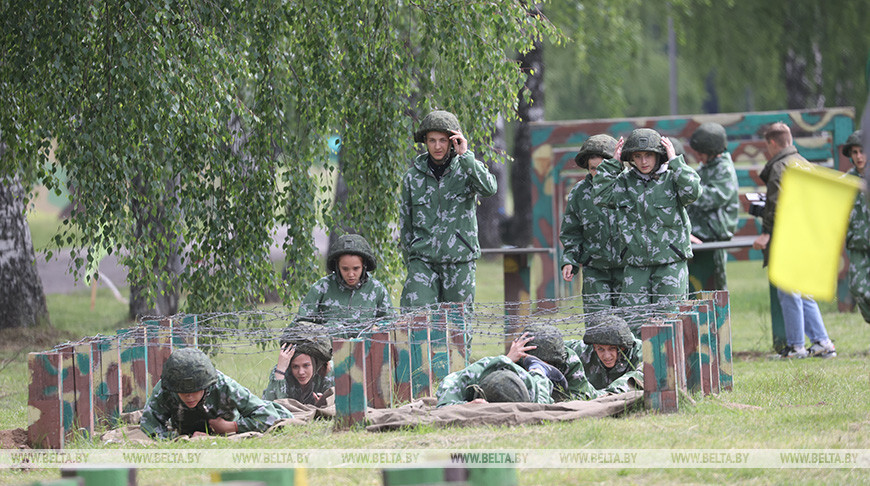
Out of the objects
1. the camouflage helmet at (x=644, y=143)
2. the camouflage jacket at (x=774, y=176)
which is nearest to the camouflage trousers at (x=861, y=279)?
the camouflage jacket at (x=774, y=176)

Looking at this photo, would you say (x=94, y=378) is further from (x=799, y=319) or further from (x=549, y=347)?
(x=799, y=319)

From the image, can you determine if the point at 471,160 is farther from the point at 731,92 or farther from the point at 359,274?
the point at 731,92

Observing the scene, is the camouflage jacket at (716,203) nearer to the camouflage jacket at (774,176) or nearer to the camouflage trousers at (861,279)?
the camouflage jacket at (774,176)

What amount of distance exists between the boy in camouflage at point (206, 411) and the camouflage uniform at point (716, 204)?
4861 millimetres

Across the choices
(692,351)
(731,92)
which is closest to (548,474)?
(692,351)

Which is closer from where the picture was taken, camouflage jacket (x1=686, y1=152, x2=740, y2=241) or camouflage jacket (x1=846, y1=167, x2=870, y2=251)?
camouflage jacket (x1=846, y1=167, x2=870, y2=251)

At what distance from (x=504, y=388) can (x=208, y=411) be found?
5.74 ft

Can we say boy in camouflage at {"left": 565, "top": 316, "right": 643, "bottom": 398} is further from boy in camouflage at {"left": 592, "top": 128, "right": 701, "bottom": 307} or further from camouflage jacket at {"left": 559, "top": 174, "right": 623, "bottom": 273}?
camouflage jacket at {"left": 559, "top": 174, "right": 623, "bottom": 273}

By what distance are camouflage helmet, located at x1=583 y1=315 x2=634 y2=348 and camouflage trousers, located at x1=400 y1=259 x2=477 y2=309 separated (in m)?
1.36

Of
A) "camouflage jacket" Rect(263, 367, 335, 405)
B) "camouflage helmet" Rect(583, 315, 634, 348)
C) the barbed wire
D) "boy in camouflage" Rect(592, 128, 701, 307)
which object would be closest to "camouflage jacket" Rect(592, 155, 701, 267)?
"boy in camouflage" Rect(592, 128, 701, 307)

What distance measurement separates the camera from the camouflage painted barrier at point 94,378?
671 centimetres

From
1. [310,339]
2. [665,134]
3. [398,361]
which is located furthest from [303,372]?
[665,134]

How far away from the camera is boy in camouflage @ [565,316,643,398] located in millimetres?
7582

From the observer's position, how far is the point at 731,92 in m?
22.5
